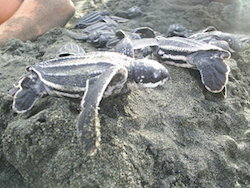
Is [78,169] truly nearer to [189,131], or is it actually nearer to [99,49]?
[189,131]

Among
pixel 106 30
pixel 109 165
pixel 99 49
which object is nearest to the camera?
pixel 109 165

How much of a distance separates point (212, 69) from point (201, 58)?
3.0 inches

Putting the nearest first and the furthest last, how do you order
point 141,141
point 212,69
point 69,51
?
point 141,141, point 212,69, point 69,51

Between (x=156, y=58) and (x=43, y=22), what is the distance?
1.14m

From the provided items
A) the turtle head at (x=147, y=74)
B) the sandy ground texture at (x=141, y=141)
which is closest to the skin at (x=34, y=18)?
the sandy ground texture at (x=141, y=141)

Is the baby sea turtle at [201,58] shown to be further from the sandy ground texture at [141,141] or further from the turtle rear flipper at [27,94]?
A: the turtle rear flipper at [27,94]

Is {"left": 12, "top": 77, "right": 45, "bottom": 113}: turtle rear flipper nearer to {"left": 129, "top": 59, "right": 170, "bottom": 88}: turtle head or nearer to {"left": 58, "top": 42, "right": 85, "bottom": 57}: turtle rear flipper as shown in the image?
{"left": 58, "top": 42, "right": 85, "bottom": 57}: turtle rear flipper

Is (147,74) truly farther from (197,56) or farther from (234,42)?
(234,42)

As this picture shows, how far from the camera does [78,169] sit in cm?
114

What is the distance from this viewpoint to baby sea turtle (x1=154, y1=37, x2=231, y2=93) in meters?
1.49

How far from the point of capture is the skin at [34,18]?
2.28 meters

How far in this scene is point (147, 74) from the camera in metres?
1.33

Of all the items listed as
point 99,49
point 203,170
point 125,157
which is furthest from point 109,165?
point 99,49

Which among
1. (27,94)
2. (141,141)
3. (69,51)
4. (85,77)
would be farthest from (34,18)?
(141,141)
